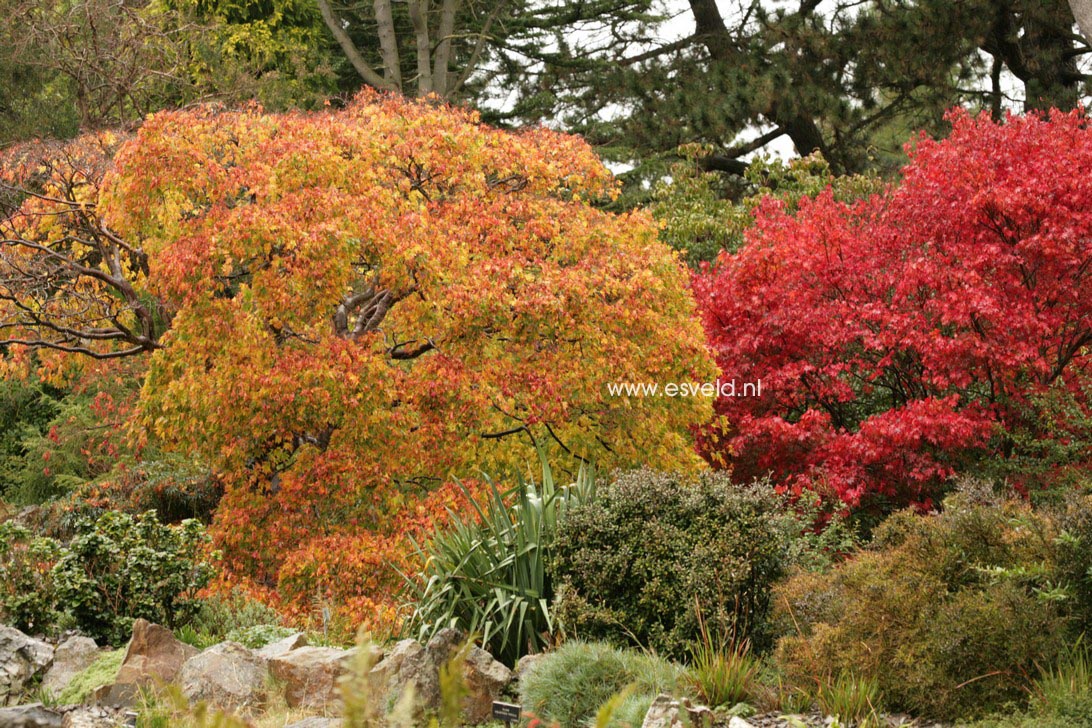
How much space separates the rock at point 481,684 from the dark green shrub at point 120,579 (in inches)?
117

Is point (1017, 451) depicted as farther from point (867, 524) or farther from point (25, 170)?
point (25, 170)

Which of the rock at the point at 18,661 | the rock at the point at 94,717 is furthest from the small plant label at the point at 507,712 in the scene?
the rock at the point at 18,661

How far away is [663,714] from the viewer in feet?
17.5

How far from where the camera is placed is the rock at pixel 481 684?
645cm

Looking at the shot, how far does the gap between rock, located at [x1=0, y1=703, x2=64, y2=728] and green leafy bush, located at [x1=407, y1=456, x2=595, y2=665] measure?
7.70 ft

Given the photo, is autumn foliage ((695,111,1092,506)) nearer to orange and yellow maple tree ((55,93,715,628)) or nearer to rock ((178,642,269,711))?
orange and yellow maple tree ((55,93,715,628))

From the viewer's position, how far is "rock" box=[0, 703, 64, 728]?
595cm

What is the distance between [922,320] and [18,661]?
790 centimetres

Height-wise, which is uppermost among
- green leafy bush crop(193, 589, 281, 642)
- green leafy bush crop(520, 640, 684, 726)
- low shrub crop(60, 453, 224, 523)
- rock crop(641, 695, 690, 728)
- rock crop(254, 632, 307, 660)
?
rock crop(641, 695, 690, 728)

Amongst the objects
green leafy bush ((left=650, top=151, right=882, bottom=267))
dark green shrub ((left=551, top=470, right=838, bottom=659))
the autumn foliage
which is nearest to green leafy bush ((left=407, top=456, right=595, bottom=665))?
dark green shrub ((left=551, top=470, right=838, bottom=659))

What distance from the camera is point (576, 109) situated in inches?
945

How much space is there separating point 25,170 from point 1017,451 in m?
12.9

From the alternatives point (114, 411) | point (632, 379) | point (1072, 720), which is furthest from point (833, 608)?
point (114, 411)

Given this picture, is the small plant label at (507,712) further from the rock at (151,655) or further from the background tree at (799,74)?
the background tree at (799,74)
